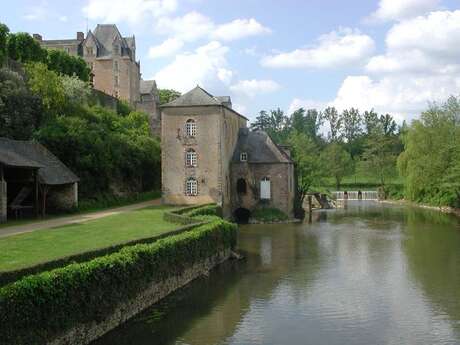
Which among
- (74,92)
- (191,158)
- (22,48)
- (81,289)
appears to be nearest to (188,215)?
(191,158)

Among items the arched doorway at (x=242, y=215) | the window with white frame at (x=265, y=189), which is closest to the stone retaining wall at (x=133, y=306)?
the window with white frame at (x=265, y=189)

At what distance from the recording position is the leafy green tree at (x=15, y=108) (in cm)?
3909

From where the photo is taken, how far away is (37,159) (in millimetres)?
33156

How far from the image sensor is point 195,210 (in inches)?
1352

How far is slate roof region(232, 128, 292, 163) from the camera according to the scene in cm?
4656

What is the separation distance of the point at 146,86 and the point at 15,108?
53.1 m

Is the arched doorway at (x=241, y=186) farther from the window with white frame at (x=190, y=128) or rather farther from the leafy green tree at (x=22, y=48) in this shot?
the leafy green tree at (x=22, y=48)

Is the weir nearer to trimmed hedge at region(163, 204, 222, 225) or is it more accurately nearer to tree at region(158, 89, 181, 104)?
tree at region(158, 89, 181, 104)

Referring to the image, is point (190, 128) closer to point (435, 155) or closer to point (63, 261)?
point (435, 155)

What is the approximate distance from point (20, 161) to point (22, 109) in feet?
43.7

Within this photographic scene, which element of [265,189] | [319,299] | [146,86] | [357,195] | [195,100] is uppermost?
[146,86]

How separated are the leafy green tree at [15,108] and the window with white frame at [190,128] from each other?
426 inches

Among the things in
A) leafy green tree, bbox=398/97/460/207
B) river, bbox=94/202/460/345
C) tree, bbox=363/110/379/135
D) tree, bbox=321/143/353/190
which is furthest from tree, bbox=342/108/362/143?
river, bbox=94/202/460/345

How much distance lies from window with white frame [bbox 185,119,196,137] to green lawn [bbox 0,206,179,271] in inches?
472
